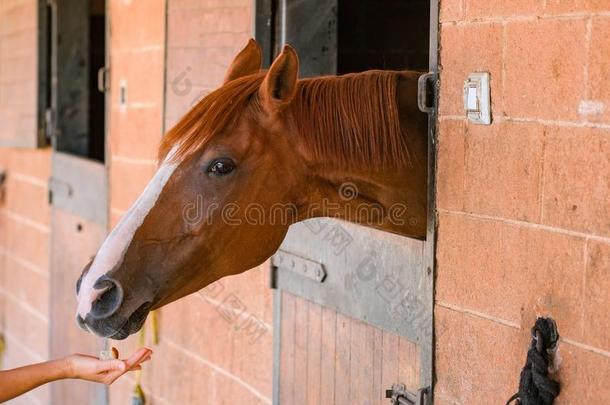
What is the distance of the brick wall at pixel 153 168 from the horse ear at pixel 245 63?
493 mm

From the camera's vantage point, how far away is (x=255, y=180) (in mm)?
1862

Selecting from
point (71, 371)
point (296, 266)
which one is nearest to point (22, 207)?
point (296, 266)

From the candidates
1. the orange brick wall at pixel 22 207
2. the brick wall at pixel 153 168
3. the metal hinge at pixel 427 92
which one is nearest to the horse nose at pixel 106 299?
the metal hinge at pixel 427 92

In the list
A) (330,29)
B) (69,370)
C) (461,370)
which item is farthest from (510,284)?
(330,29)

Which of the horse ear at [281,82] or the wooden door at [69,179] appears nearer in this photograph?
the horse ear at [281,82]

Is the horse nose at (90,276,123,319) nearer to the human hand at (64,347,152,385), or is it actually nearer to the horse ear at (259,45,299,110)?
the human hand at (64,347,152,385)

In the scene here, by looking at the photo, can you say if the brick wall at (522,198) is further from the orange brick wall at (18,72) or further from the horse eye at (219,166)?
the orange brick wall at (18,72)

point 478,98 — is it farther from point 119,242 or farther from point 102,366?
point 102,366

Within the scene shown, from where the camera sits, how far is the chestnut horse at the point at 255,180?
180 cm

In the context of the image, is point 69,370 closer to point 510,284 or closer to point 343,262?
point 343,262

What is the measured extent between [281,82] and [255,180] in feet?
0.70

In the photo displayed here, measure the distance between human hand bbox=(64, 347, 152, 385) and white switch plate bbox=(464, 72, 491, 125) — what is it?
2.90 feet

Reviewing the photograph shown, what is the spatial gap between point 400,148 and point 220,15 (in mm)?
1145

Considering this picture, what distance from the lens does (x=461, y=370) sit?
172 centimetres
